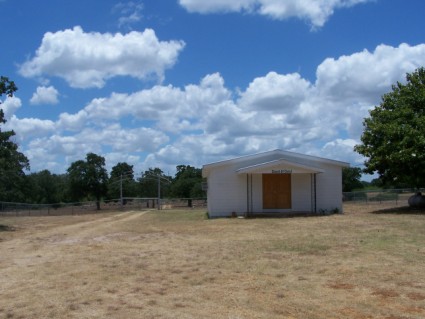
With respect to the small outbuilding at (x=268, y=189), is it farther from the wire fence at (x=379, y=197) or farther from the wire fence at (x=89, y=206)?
the wire fence at (x=89, y=206)

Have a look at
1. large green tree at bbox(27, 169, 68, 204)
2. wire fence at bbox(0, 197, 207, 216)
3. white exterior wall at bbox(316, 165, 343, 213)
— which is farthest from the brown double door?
large green tree at bbox(27, 169, 68, 204)

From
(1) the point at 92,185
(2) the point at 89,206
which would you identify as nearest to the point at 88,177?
(1) the point at 92,185

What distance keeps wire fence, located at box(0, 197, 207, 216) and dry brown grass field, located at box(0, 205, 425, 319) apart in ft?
79.8

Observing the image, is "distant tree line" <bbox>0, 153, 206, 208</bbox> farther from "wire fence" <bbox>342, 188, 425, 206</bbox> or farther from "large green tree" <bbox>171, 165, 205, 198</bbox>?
"wire fence" <bbox>342, 188, 425, 206</bbox>

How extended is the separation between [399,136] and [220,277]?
16.8m

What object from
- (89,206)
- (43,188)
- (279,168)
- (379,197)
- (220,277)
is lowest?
(220,277)

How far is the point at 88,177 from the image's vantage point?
2135 inches

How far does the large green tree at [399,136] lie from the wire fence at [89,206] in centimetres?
2159

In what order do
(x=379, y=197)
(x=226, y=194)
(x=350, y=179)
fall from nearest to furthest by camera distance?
(x=226, y=194), (x=379, y=197), (x=350, y=179)

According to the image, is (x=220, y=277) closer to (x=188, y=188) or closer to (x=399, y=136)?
(x=399, y=136)

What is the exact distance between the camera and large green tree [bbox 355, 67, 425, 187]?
74.0ft

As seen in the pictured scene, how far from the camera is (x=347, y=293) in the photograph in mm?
7410

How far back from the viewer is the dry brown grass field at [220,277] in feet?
22.0

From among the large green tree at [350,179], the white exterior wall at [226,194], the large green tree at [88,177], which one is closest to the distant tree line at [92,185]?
the large green tree at [88,177]
